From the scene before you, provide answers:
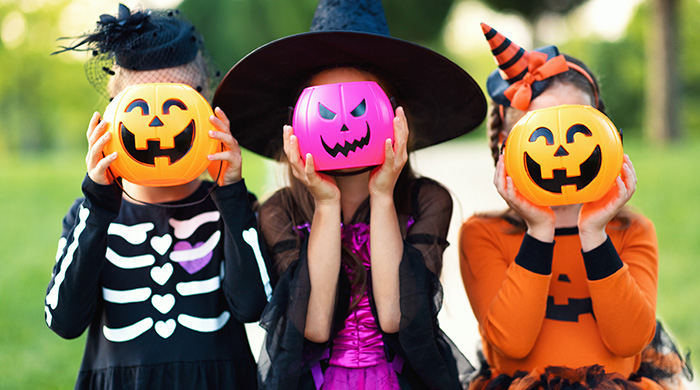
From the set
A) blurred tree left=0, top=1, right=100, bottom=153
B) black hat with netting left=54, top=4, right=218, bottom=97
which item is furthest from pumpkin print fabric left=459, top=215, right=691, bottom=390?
blurred tree left=0, top=1, right=100, bottom=153

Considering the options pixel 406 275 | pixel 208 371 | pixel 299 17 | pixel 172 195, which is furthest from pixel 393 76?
pixel 299 17

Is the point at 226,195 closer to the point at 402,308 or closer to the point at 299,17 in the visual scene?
the point at 402,308

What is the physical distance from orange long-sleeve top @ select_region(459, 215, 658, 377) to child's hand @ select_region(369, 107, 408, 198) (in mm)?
669

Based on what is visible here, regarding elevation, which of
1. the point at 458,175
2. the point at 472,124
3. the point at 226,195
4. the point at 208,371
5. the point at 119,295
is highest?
the point at 472,124

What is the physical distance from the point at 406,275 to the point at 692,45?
40817 millimetres

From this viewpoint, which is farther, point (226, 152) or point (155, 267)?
point (155, 267)

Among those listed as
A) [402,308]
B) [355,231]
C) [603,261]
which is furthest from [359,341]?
[603,261]

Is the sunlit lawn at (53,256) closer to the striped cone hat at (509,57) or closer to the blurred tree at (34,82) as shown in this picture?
the striped cone hat at (509,57)

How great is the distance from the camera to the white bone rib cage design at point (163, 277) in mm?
2766

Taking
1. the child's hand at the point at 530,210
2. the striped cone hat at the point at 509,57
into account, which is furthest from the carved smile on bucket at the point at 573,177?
the striped cone hat at the point at 509,57

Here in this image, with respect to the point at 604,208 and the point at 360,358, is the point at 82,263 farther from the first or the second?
the point at 604,208

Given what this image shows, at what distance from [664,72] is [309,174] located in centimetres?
1713

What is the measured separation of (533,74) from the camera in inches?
113

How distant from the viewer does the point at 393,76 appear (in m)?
2.89
